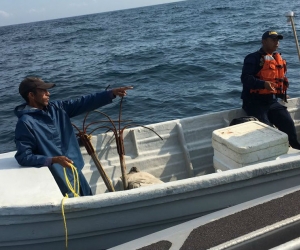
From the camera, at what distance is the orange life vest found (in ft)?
17.1

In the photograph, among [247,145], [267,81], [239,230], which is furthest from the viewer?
[267,81]

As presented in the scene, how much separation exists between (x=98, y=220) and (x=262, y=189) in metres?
1.51

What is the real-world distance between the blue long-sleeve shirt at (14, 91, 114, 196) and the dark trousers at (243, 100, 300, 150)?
1972mm

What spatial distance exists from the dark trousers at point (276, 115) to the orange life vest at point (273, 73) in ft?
0.59


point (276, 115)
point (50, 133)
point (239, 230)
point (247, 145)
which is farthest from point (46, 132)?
point (276, 115)

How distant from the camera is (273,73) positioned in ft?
17.2

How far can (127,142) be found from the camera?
5.19 metres

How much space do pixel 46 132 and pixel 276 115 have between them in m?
2.90

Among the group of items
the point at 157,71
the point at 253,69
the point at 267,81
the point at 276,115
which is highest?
the point at 253,69

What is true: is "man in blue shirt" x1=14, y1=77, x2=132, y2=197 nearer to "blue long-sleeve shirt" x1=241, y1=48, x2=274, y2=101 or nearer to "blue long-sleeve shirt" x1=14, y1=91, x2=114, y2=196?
"blue long-sleeve shirt" x1=14, y1=91, x2=114, y2=196

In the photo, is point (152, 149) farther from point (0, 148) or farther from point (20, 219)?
point (0, 148)

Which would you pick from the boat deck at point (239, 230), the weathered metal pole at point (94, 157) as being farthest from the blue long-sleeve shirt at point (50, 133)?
the boat deck at point (239, 230)

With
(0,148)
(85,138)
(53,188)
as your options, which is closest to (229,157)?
(85,138)

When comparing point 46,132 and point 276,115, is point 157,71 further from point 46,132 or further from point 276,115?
Result: point 46,132
